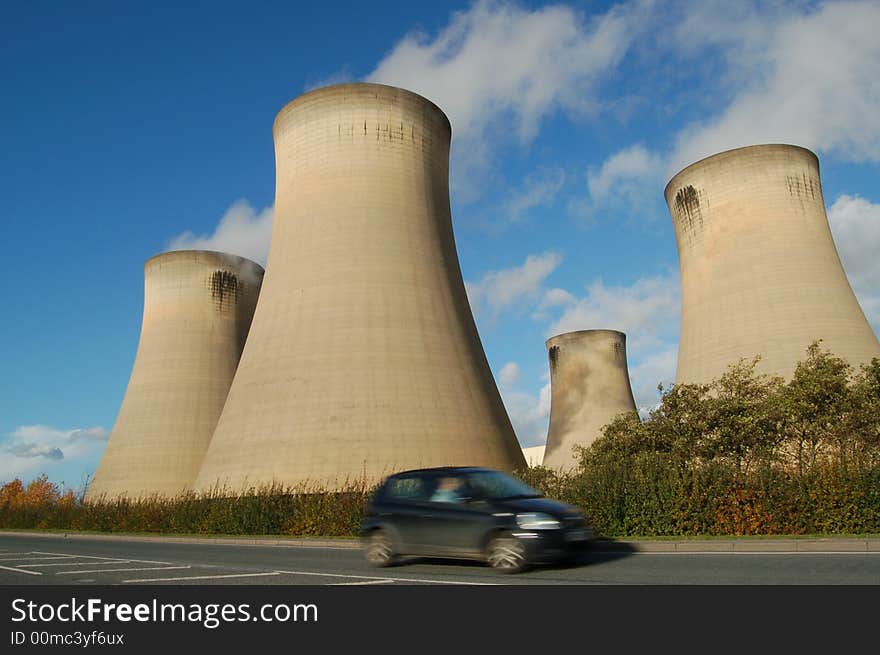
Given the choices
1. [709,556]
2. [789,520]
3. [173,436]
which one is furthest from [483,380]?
[173,436]

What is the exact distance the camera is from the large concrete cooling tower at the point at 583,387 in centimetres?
4297

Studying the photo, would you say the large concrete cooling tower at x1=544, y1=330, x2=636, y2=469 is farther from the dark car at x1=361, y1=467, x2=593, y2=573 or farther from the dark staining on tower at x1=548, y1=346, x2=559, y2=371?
the dark car at x1=361, y1=467, x2=593, y2=573

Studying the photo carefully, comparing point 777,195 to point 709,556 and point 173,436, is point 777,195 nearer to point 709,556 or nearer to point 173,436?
point 709,556

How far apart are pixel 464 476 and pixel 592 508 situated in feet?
14.1

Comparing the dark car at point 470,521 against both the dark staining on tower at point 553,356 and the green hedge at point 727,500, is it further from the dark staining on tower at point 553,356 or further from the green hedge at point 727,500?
the dark staining on tower at point 553,356

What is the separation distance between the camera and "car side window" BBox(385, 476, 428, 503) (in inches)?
332

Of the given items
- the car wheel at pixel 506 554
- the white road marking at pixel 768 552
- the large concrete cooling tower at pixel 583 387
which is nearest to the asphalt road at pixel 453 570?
the white road marking at pixel 768 552

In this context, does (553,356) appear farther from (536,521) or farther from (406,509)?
(536,521)

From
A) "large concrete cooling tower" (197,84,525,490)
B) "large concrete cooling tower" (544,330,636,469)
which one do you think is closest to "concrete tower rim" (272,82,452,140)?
"large concrete cooling tower" (197,84,525,490)

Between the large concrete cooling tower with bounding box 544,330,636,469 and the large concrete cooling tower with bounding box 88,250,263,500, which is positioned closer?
the large concrete cooling tower with bounding box 88,250,263,500

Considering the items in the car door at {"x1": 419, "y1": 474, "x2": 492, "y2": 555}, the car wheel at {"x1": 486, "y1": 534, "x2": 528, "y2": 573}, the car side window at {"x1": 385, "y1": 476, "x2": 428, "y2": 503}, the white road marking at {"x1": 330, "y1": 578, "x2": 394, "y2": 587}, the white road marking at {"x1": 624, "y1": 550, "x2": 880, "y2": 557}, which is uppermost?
the car side window at {"x1": 385, "y1": 476, "x2": 428, "y2": 503}

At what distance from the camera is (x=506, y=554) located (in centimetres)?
744

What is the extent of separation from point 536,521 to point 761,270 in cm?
1839

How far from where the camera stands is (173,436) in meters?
29.5
